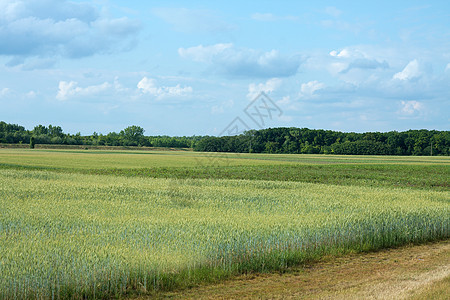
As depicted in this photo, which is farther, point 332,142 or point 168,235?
point 332,142

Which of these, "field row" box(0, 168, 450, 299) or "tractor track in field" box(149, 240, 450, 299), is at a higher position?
"field row" box(0, 168, 450, 299)

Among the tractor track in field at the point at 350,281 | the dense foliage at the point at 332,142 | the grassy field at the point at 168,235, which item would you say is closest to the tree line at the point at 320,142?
the dense foliage at the point at 332,142

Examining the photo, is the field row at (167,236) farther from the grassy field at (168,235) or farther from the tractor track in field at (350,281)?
the tractor track in field at (350,281)

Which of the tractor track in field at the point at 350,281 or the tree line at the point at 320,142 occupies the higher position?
the tree line at the point at 320,142

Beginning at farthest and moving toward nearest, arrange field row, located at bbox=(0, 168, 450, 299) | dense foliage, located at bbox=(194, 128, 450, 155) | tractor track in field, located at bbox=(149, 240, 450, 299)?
dense foliage, located at bbox=(194, 128, 450, 155)
tractor track in field, located at bbox=(149, 240, 450, 299)
field row, located at bbox=(0, 168, 450, 299)

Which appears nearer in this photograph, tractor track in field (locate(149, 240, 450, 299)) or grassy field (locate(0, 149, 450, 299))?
grassy field (locate(0, 149, 450, 299))

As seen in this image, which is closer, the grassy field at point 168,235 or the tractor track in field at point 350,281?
the grassy field at point 168,235

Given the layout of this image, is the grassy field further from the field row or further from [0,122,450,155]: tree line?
[0,122,450,155]: tree line

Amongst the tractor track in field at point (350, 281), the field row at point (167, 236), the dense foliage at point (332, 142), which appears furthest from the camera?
the dense foliage at point (332, 142)

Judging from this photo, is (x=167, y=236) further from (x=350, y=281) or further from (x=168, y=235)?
(x=350, y=281)

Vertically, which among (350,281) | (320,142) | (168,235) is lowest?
(350,281)

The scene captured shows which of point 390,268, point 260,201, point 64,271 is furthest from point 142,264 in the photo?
point 260,201

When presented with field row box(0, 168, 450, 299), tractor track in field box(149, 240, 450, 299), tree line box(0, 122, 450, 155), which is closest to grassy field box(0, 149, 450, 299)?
field row box(0, 168, 450, 299)

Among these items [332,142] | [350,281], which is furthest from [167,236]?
[332,142]
